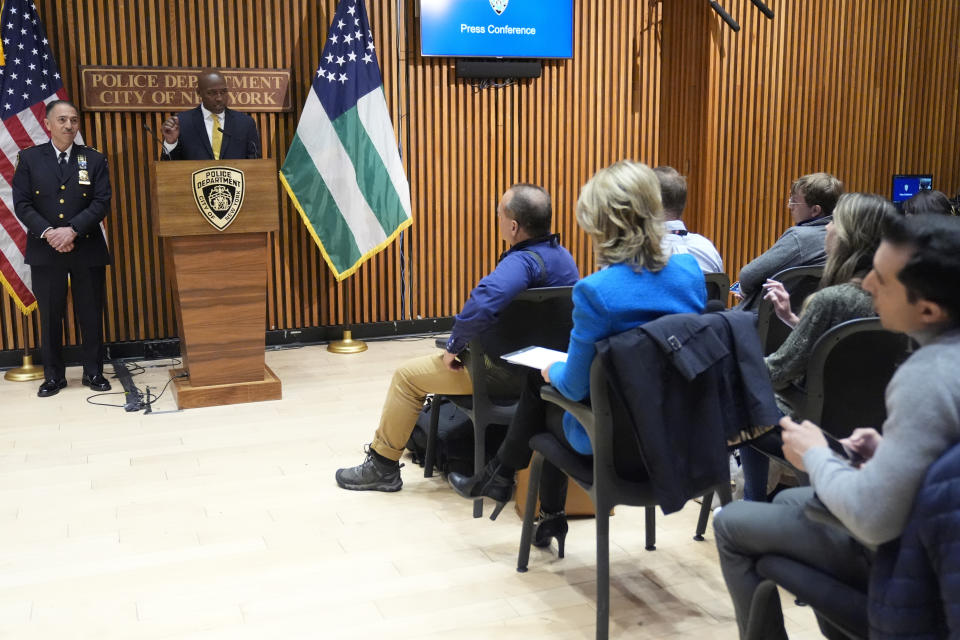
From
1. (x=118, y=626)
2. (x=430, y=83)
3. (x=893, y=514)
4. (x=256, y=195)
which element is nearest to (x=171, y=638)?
(x=118, y=626)

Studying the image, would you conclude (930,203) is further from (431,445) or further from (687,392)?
(431,445)

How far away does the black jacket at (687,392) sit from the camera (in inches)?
87.6

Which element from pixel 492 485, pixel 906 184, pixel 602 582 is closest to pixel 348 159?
pixel 492 485

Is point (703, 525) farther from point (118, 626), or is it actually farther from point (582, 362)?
point (118, 626)

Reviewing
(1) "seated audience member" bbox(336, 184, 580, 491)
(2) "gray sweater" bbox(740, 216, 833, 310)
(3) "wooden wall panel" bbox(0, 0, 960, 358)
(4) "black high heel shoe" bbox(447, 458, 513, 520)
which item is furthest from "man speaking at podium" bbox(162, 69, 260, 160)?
(2) "gray sweater" bbox(740, 216, 833, 310)

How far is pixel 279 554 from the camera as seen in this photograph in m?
3.19

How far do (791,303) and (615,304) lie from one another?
1308mm

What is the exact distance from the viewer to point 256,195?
16.4 ft

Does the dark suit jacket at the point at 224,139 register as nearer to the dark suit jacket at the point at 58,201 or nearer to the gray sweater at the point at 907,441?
the dark suit jacket at the point at 58,201

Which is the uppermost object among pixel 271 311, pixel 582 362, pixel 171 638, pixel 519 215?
pixel 519 215

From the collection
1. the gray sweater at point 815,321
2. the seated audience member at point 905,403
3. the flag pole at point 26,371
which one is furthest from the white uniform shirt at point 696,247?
the flag pole at point 26,371

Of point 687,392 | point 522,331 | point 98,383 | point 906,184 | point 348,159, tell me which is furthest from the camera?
point 906,184

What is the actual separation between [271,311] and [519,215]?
3561 mm

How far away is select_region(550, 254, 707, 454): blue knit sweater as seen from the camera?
7.72ft
